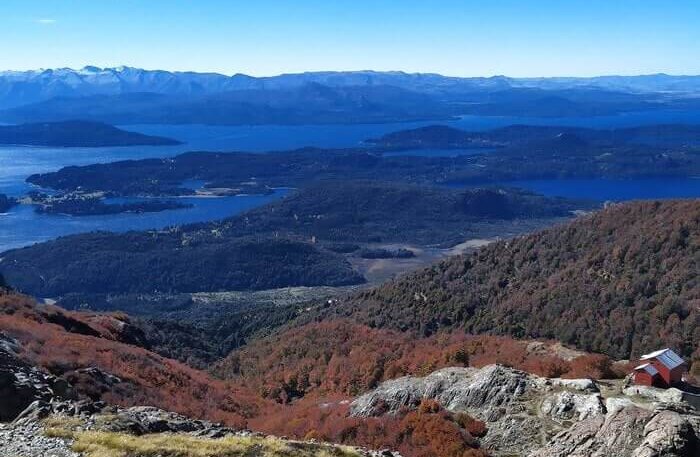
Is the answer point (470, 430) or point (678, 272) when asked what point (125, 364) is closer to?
point (470, 430)

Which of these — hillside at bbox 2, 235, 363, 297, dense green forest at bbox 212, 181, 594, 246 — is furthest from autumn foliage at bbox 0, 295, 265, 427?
dense green forest at bbox 212, 181, 594, 246

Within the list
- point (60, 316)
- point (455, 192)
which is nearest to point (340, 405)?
point (60, 316)

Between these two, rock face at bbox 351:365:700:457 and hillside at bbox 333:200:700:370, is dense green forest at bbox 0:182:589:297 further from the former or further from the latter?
rock face at bbox 351:365:700:457

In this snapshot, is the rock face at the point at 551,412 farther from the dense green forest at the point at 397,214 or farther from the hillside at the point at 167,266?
the dense green forest at the point at 397,214

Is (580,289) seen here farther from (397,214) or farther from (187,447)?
(397,214)

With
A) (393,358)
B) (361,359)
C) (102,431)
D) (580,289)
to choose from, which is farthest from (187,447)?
(580,289)
